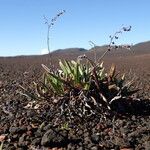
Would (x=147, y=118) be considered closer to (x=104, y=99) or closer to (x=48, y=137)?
(x=104, y=99)

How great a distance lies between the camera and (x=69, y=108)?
674 cm

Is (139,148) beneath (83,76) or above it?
beneath

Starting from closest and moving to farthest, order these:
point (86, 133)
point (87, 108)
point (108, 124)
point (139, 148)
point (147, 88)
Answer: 1. point (139, 148)
2. point (86, 133)
3. point (108, 124)
4. point (87, 108)
5. point (147, 88)

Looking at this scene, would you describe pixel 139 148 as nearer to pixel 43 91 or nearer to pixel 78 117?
pixel 78 117

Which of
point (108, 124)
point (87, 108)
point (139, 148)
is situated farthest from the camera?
point (87, 108)

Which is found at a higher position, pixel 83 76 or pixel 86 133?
pixel 83 76

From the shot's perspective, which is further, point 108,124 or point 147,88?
point 147,88

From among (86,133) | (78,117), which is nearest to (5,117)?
(78,117)

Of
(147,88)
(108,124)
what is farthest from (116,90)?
(147,88)

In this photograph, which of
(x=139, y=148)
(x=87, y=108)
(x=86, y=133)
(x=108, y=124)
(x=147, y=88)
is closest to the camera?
(x=139, y=148)

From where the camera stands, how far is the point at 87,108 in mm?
6883

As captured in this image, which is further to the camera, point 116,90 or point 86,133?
point 116,90

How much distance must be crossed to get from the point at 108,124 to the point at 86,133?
0.50m

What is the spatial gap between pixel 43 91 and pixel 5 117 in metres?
0.69
